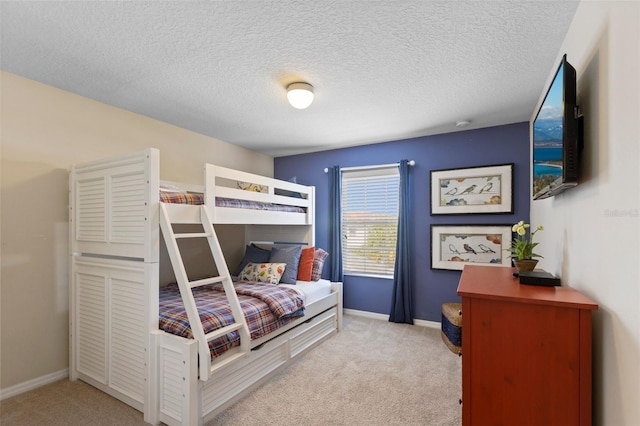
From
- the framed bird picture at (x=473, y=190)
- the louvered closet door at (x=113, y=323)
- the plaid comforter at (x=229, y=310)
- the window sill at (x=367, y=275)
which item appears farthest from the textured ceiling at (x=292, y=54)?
the window sill at (x=367, y=275)

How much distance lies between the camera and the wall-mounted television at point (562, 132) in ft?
4.21

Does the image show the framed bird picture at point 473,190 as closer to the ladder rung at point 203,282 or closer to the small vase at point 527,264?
the small vase at point 527,264

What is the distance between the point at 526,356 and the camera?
3.90 feet

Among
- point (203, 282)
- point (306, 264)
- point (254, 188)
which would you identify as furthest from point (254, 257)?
point (203, 282)

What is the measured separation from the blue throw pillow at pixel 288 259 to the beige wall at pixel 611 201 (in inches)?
97.3

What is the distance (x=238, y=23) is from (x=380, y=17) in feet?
2.60

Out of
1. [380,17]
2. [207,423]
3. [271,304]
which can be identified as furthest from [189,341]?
[380,17]

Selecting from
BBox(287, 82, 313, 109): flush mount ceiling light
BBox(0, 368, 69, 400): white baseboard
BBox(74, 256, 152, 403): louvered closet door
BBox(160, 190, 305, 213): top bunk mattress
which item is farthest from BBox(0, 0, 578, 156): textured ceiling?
BBox(0, 368, 69, 400): white baseboard

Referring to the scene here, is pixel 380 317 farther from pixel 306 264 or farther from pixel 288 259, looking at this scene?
pixel 288 259

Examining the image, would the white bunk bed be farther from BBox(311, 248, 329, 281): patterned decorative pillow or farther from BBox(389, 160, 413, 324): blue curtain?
BBox(389, 160, 413, 324): blue curtain

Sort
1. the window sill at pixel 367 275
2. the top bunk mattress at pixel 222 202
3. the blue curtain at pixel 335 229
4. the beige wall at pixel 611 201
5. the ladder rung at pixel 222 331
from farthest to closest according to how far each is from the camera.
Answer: the blue curtain at pixel 335 229 → the window sill at pixel 367 275 → the top bunk mattress at pixel 222 202 → the ladder rung at pixel 222 331 → the beige wall at pixel 611 201

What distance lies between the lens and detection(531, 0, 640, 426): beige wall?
3.08 ft

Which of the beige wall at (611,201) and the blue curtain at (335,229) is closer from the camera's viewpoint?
the beige wall at (611,201)

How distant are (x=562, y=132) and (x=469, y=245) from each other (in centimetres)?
233
